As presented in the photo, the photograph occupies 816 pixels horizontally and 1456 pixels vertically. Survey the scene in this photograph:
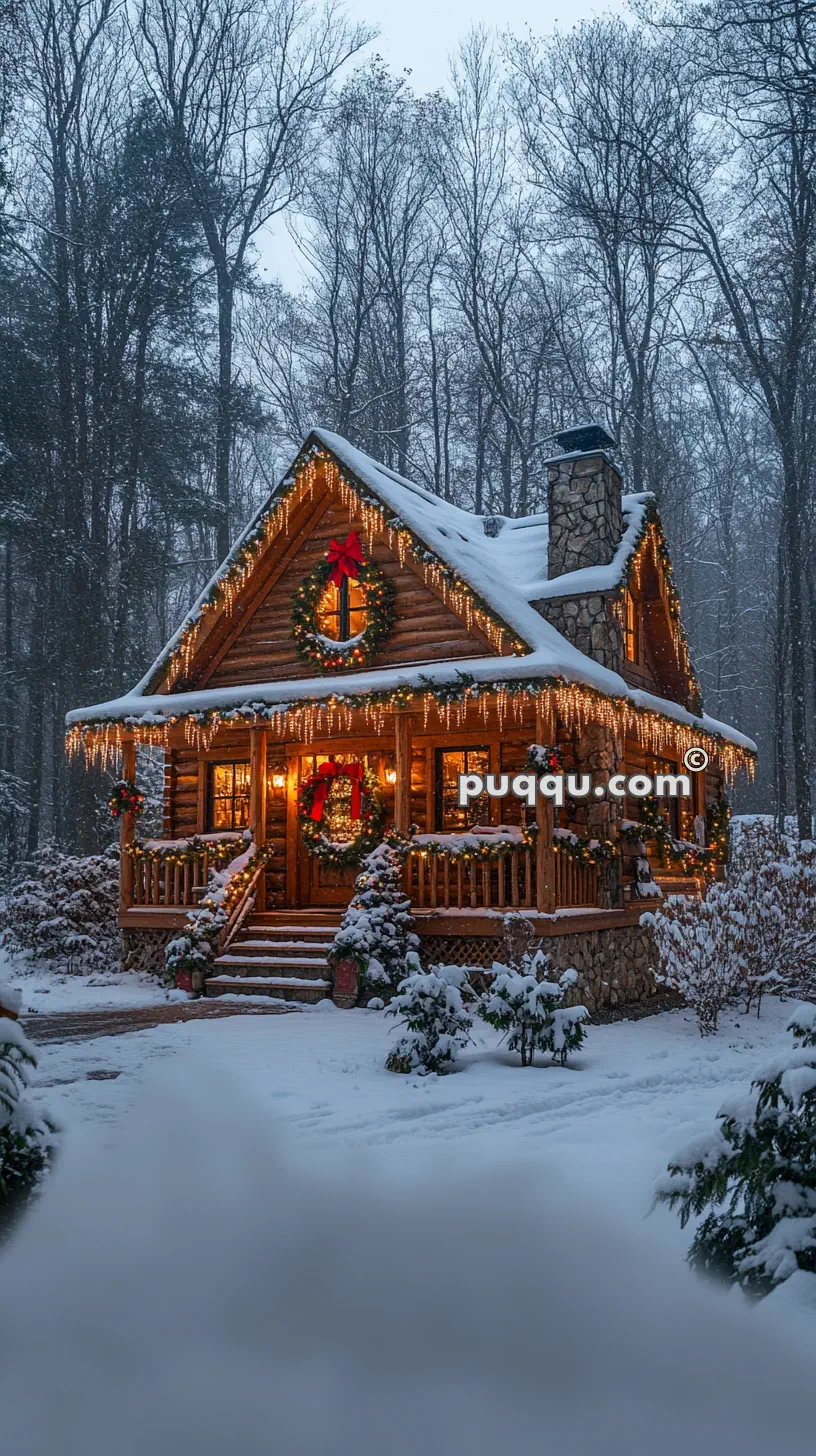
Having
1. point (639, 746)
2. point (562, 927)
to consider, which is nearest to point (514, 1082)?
point (562, 927)

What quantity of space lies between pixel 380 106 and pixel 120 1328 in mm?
32056

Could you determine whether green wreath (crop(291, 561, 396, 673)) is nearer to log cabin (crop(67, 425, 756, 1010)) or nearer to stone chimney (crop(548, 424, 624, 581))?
log cabin (crop(67, 425, 756, 1010))

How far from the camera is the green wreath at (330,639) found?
15.7m

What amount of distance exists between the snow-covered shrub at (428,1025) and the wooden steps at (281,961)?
4159 millimetres

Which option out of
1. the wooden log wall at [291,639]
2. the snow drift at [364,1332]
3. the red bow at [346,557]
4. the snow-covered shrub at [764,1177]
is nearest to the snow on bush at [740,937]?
the wooden log wall at [291,639]

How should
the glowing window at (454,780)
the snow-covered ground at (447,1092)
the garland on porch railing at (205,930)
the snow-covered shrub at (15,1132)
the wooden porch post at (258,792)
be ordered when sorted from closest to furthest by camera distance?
1. the snow-covered shrub at (15,1132)
2. the snow-covered ground at (447,1092)
3. the garland on porch railing at (205,930)
4. the wooden porch post at (258,792)
5. the glowing window at (454,780)

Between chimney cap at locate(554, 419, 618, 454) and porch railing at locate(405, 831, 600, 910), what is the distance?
21.2 feet

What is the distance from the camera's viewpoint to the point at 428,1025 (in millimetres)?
9375

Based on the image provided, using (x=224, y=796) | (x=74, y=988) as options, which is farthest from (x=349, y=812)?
(x=74, y=988)

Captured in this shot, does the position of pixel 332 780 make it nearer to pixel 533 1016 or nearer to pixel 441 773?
pixel 441 773

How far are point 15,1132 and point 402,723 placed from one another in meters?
9.85

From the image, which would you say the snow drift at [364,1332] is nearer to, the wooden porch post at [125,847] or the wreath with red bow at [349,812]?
the wreath with red bow at [349,812]

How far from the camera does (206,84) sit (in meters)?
28.9

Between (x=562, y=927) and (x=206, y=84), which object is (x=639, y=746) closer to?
(x=562, y=927)
